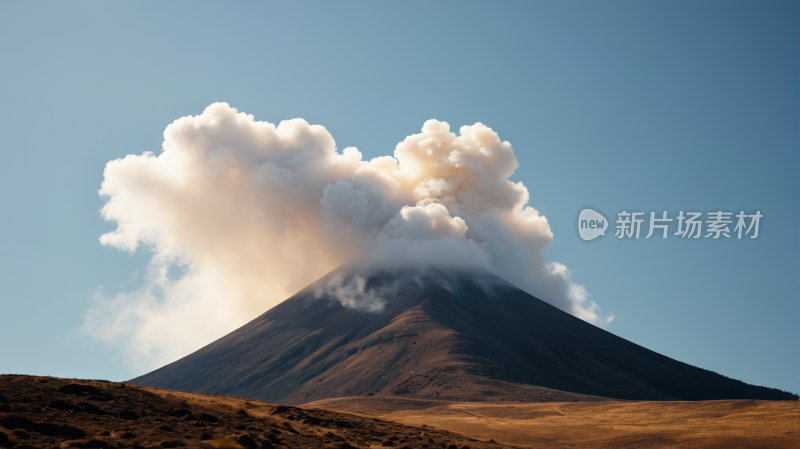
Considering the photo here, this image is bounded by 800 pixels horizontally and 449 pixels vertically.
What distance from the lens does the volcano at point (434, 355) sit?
97.4 meters

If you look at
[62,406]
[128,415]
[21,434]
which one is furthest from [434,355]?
[21,434]

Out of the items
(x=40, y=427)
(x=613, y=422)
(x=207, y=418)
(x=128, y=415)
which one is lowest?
(x=613, y=422)

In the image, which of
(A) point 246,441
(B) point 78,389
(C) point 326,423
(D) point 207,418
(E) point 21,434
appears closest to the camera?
(E) point 21,434

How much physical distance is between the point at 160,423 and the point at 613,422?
44.3 meters

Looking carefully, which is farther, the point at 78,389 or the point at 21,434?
the point at 78,389

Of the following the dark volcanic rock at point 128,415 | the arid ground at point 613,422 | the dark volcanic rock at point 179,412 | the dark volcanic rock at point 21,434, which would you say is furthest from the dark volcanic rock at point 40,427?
the arid ground at point 613,422

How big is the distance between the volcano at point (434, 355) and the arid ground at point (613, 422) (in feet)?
48.5

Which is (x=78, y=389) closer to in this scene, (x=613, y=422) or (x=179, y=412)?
(x=179, y=412)

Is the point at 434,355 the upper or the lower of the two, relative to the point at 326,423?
upper

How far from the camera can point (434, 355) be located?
106000 mm

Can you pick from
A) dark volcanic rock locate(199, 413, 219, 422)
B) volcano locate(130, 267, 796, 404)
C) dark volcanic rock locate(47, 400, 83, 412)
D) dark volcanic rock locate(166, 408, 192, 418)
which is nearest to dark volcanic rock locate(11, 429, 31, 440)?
dark volcanic rock locate(47, 400, 83, 412)

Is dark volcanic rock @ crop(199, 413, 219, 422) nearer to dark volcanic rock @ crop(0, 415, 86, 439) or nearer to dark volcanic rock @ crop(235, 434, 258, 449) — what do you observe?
dark volcanic rock @ crop(235, 434, 258, 449)

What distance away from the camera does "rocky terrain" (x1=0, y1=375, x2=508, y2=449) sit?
22.2 meters

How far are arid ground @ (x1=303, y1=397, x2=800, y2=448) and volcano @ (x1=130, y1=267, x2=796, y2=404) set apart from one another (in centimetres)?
1477
